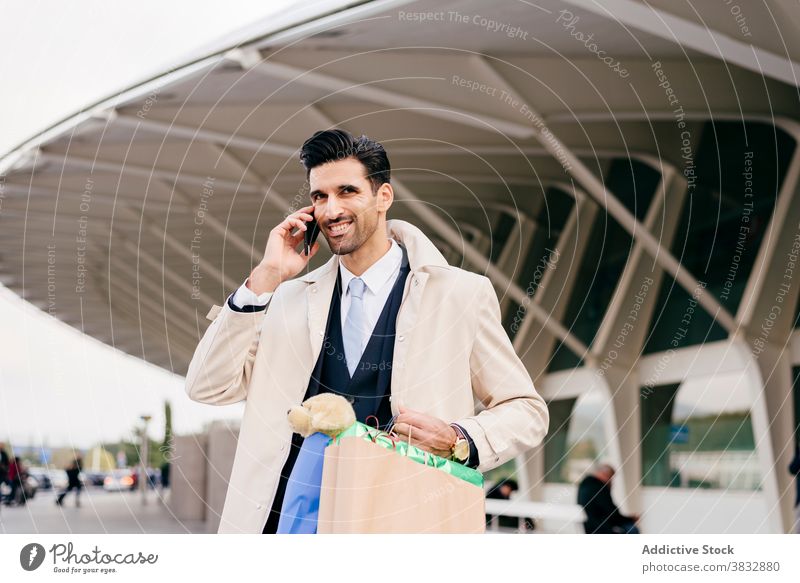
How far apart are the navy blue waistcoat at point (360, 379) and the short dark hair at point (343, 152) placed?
598 millimetres

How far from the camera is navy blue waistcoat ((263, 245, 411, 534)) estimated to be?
385 centimetres

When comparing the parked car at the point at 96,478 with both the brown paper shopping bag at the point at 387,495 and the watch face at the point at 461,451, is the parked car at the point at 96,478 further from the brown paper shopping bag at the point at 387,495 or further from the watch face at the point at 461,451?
the brown paper shopping bag at the point at 387,495

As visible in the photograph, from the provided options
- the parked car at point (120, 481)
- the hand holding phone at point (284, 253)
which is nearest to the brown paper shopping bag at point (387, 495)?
Result: the hand holding phone at point (284, 253)

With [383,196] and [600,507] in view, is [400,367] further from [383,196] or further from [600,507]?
[600,507]

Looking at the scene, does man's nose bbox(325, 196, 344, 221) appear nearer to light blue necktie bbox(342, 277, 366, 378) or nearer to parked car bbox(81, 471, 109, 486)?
light blue necktie bbox(342, 277, 366, 378)

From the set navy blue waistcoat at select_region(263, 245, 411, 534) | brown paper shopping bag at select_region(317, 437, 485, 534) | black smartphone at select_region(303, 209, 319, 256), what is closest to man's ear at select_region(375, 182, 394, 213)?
black smartphone at select_region(303, 209, 319, 256)

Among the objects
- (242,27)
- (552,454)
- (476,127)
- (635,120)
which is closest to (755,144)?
(635,120)

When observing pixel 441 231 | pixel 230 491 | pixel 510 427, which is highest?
pixel 441 231

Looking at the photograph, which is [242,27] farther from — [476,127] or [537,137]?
[537,137]

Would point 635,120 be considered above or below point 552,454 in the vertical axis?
Answer: above

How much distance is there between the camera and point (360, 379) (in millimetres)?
3854
